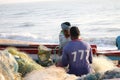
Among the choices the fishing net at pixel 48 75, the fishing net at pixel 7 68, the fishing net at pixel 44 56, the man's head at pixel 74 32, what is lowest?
→ the fishing net at pixel 44 56

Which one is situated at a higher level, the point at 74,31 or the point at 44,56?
the point at 74,31

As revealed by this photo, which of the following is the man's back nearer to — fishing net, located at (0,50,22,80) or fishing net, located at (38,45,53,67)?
fishing net, located at (0,50,22,80)

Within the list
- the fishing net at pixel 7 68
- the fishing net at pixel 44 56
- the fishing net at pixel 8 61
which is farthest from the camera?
the fishing net at pixel 44 56

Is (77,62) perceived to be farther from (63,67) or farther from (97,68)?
(97,68)

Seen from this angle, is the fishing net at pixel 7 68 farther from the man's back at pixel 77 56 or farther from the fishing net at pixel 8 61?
the man's back at pixel 77 56

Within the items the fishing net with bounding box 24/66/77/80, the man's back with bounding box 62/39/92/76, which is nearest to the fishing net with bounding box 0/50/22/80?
the fishing net with bounding box 24/66/77/80

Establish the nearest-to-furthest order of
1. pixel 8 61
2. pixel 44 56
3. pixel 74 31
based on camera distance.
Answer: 1. pixel 8 61
2. pixel 74 31
3. pixel 44 56

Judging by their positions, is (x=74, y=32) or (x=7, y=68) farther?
(x=74, y=32)

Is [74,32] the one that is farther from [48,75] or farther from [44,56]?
[44,56]

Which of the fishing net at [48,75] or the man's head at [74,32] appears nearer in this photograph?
the fishing net at [48,75]

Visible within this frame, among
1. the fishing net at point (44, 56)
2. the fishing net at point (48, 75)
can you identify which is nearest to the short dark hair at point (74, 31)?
the fishing net at point (48, 75)

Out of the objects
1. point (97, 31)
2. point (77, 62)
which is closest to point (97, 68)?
point (77, 62)

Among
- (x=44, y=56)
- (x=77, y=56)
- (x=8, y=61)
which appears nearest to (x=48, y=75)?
(x=8, y=61)

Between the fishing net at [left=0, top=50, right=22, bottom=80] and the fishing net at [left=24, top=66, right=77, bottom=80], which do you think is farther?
the fishing net at [left=24, top=66, right=77, bottom=80]
